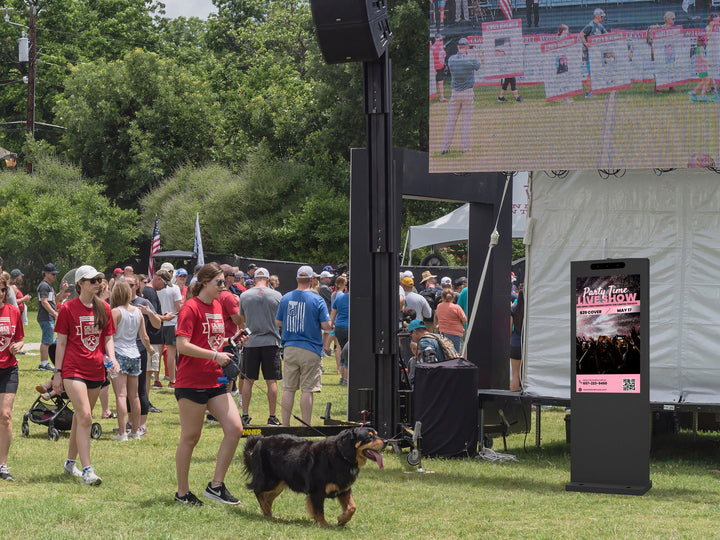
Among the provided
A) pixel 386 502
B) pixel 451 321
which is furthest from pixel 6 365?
pixel 451 321

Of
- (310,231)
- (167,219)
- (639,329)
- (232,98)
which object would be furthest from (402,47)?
(639,329)

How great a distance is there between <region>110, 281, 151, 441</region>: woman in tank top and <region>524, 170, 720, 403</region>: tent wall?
4199 millimetres

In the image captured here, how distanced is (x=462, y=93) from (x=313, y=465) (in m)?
4.84

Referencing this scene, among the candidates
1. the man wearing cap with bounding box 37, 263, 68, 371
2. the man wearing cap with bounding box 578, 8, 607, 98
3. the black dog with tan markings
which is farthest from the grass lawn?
the man wearing cap with bounding box 37, 263, 68, 371

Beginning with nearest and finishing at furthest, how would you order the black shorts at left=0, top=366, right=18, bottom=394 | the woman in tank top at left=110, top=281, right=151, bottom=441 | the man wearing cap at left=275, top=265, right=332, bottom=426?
the black shorts at left=0, top=366, right=18, bottom=394 < the woman in tank top at left=110, top=281, right=151, bottom=441 < the man wearing cap at left=275, top=265, right=332, bottom=426

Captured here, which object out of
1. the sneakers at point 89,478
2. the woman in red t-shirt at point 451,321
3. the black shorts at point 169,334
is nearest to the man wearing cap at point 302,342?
the sneakers at point 89,478

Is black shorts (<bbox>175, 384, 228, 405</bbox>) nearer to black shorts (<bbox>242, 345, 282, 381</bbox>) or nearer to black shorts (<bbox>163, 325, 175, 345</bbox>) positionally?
black shorts (<bbox>242, 345, 282, 381</bbox>)

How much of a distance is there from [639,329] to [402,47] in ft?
87.6

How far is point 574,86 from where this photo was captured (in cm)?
1026

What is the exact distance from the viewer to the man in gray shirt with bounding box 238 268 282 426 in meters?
12.1

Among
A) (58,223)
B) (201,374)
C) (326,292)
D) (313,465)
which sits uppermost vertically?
(58,223)

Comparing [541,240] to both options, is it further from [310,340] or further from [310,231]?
[310,231]

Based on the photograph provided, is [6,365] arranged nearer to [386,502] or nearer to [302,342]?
[386,502]

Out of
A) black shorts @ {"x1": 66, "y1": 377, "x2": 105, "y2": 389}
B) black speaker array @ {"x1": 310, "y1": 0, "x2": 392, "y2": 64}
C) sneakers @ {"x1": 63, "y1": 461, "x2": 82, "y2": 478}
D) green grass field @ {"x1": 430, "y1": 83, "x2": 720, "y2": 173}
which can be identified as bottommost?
sneakers @ {"x1": 63, "y1": 461, "x2": 82, "y2": 478}
